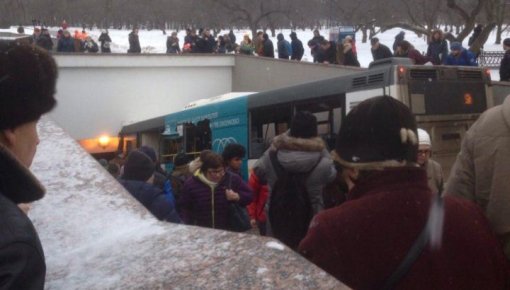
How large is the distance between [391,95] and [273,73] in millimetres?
13387

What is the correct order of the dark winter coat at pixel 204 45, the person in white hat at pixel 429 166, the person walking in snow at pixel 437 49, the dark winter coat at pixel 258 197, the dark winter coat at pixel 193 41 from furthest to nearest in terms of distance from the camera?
1. the dark winter coat at pixel 193 41
2. the dark winter coat at pixel 204 45
3. the person walking in snow at pixel 437 49
4. the dark winter coat at pixel 258 197
5. the person in white hat at pixel 429 166

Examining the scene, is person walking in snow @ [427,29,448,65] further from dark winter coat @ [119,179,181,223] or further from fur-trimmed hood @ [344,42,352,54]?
dark winter coat @ [119,179,181,223]

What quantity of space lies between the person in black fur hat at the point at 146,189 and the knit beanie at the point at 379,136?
3.02m

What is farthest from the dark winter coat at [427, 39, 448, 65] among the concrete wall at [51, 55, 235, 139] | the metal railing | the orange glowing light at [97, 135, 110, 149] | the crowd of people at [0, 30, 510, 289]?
the metal railing

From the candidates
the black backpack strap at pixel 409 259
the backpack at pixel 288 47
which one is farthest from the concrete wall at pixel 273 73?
the black backpack strap at pixel 409 259

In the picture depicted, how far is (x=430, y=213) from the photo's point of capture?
2.11 m

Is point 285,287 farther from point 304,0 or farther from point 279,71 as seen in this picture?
point 304,0

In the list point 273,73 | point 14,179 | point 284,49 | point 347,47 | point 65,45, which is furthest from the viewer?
point 65,45

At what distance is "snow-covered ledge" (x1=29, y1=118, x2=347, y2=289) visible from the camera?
1.83m

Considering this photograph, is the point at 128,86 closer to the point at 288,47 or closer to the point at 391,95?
the point at 288,47

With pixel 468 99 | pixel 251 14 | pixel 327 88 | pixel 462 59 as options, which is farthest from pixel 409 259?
pixel 251 14

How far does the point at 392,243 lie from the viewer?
81.4 inches

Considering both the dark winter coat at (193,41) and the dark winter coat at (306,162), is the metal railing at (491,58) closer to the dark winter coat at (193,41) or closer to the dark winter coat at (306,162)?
the dark winter coat at (193,41)

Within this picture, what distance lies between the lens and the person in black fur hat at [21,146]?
1426 mm
